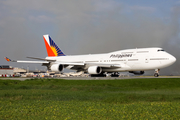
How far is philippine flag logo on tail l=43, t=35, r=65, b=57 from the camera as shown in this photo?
51.1 m

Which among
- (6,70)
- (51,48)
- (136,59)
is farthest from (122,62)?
(6,70)

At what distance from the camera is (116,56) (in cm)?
4050

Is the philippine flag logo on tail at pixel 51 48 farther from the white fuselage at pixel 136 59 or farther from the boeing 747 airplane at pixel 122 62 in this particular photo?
the white fuselage at pixel 136 59

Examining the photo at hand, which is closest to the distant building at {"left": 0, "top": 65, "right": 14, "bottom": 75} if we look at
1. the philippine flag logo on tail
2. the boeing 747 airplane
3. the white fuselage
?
the philippine flag logo on tail

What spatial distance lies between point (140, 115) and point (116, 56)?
1288 inches

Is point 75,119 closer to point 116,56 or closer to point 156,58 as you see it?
point 156,58

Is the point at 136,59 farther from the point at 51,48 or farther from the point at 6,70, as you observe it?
the point at 6,70

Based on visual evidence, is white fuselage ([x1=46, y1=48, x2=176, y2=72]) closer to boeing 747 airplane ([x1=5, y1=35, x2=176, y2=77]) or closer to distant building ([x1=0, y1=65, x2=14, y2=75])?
boeing 747 airplane ([x1=5, y1=35, x2=176, y2=77])

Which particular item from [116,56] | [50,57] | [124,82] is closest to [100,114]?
[124,82]

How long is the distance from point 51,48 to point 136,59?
69.9 ft

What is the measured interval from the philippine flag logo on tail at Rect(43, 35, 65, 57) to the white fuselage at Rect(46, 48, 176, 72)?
1032cm

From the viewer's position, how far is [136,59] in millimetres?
37469

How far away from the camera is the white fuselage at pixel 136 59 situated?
117 ft

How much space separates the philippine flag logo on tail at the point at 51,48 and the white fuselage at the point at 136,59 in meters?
10.3
